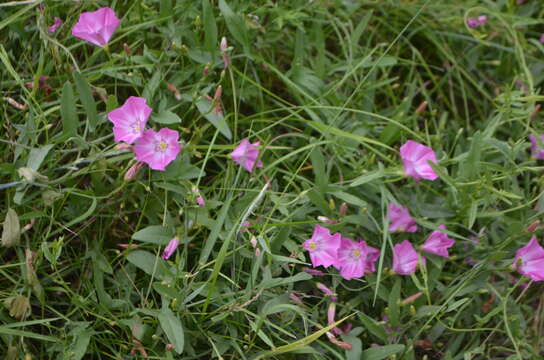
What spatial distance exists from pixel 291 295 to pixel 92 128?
2.45 feet

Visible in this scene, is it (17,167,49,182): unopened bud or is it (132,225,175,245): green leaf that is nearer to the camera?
(17,167,49,182): unopened bud

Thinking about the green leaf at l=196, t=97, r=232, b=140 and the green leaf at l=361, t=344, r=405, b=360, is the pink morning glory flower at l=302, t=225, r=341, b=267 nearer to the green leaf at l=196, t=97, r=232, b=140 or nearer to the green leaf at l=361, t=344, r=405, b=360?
the green leaf at l=361, t=344, r=405, b=360

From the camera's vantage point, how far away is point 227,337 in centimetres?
165

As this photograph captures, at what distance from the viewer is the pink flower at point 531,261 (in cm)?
182

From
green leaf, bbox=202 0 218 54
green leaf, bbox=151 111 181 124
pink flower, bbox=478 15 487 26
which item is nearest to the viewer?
green leaf, bbox=151 111 181 124

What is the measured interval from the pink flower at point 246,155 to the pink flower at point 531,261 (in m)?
0.85

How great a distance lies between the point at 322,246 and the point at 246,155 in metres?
0.36

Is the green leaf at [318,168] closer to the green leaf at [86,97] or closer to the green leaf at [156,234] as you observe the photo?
the green leaf at [156,234]

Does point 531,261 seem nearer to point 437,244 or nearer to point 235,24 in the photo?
point 437,244

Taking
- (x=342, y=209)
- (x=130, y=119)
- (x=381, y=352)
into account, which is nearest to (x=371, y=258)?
(x=342, y=209)

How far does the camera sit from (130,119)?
1.72 m

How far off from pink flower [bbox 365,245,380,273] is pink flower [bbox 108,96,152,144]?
0.78 metres

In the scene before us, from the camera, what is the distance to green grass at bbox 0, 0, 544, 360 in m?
1.66

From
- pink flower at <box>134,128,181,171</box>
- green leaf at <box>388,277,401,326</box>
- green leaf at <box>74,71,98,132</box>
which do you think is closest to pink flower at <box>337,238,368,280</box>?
green leaf at <box>388,277,401,326</box>
